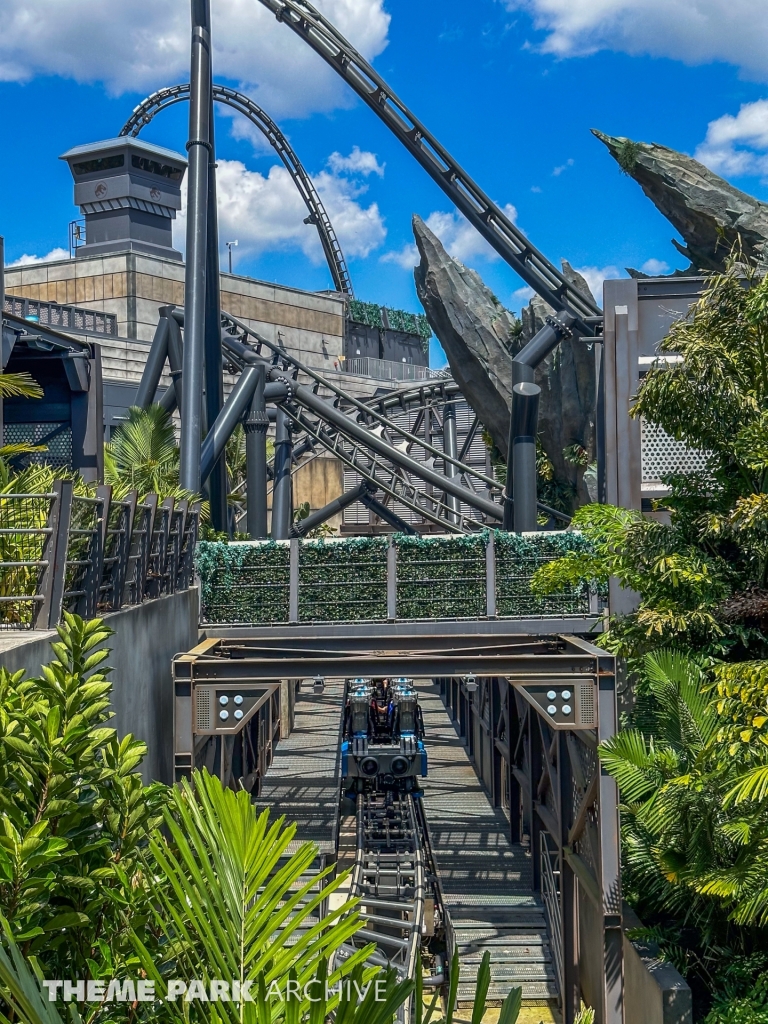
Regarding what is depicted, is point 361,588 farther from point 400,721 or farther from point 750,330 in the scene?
point 400,721

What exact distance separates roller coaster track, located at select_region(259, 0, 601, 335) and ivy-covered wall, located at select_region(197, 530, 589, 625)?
→ 1034cm

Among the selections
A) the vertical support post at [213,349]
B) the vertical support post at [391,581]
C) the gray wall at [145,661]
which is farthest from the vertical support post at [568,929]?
the vertical support post at [213,349]

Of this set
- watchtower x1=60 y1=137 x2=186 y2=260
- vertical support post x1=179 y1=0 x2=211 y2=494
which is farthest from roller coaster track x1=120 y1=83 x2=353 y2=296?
vertical support post x1=179 y1=0 x2=211 y2=494

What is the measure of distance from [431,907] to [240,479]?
20467 millimetres

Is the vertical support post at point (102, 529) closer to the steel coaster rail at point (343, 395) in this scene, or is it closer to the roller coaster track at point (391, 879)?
the roller coaster track at point (391, 879)

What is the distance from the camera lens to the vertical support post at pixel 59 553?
7.39 meters

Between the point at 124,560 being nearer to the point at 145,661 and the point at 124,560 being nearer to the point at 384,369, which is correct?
the point at 145,661

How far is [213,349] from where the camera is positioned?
2120 centimetres

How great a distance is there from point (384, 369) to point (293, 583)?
157 ft

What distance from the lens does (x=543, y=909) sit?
14.4 m

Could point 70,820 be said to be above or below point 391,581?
below

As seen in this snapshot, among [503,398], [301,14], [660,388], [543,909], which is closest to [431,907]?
[543,909]

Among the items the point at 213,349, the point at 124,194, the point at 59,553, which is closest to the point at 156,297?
the point at 124,194

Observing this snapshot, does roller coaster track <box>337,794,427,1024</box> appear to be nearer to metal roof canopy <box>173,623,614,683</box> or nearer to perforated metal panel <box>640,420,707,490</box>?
metal roof canopy <box>173,623,614,683</box>
